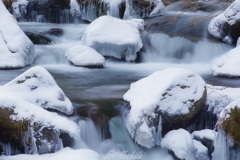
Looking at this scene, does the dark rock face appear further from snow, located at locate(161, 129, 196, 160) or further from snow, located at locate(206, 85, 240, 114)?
snow, located at locate(161, 129, 196, 160)

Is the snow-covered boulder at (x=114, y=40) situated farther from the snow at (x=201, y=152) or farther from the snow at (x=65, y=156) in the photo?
the snow at (x=65, y=156)

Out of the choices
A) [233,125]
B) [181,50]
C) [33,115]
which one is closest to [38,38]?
[181,50]

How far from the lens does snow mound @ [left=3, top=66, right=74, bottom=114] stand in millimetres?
4938

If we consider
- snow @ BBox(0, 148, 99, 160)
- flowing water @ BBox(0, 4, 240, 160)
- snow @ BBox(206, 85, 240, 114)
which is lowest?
flowing water @ BBox(0, 4, 240, 160)

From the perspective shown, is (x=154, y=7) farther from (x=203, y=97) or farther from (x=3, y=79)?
(x=203, y=97)

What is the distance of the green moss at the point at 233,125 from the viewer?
13.7ft

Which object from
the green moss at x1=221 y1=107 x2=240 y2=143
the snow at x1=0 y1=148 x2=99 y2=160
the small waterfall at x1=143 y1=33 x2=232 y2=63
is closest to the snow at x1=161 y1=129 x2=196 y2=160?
the green moss at x1=221 y1=107 x2=240 y2=143

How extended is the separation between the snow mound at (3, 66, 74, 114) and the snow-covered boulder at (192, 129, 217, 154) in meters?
1.79

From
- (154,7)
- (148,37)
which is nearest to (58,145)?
(148,37)

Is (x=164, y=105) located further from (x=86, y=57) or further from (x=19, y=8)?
(x=19, y=8)

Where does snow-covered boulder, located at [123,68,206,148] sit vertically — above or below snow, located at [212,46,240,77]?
above

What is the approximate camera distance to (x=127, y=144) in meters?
5.02

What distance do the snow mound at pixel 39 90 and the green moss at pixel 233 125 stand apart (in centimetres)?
214

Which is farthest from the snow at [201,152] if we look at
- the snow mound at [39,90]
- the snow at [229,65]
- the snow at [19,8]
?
the snow at [19,8]
